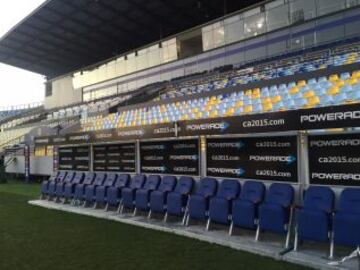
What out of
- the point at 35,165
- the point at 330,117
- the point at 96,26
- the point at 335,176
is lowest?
the point at 335,176

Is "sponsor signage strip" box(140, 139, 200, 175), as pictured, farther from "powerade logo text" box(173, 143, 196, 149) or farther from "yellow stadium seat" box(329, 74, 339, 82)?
"yellow stadium seat" box(329, 74, 339, 82)

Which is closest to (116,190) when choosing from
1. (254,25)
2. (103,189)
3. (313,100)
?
(103,189)

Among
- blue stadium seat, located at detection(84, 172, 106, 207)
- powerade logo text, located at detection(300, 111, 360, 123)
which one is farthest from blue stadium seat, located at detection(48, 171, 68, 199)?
powerade logo text, located at detection(300, 111, 360, 123)

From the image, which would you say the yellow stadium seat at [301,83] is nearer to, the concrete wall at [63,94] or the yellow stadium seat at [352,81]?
the yellow stadium seat at [352,81]

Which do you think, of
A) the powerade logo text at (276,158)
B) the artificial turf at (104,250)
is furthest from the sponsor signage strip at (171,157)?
the artificial turf at (104,250)

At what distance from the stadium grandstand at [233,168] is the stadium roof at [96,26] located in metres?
5.43

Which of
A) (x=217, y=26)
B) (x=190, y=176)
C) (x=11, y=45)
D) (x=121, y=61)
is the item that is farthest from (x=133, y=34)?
(x=190, y=176)

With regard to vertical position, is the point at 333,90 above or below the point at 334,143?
above

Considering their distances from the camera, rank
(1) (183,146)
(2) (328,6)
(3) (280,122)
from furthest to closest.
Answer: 1. (2) (328,6)
2. (1) (183,146)
3. (3) (280,122)

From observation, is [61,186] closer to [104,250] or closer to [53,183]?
[53,183]

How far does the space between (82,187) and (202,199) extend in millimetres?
5070

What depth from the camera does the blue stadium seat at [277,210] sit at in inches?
250

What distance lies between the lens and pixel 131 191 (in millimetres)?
9594

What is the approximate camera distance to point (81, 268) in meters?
5.54
